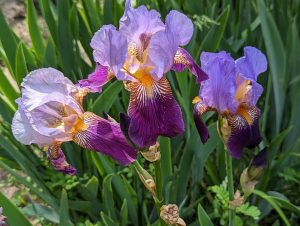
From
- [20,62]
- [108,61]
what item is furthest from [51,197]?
[108,61]

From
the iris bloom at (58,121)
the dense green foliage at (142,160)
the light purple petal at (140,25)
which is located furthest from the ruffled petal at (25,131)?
the dense green foliage at (142,160)

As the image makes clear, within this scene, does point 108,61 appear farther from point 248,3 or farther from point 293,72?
point 248,3

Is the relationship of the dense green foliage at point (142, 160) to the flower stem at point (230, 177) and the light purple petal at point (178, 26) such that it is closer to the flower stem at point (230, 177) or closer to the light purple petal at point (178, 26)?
the flower stem at point (230, 177)

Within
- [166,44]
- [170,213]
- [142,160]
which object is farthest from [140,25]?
[142,160]

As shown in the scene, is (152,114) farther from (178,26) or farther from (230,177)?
(230,177)

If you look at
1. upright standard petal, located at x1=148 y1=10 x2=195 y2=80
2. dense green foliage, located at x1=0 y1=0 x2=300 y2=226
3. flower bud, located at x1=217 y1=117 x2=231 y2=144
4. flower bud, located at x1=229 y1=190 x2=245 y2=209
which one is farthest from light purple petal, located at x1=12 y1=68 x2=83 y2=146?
dense green foliage, located at x1=0 y1=0 x2=300 y2=226

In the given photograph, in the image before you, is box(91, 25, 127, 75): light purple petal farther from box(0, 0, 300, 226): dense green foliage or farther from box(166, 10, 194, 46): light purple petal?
box(0, 0, 300, 226): dense green foliage

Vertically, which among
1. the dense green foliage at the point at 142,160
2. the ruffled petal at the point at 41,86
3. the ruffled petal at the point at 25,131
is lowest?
the dense green foliage at the point at 142,160
